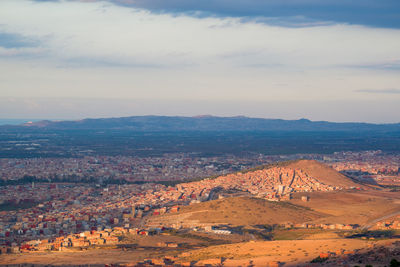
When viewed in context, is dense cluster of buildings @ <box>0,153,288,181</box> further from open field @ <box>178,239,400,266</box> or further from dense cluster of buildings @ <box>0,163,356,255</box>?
open field @ <box>178,239,400,266</box>

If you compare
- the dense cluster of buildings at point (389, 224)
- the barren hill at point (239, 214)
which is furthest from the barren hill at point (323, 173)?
the dense cluster of buildings at point (389, 224)

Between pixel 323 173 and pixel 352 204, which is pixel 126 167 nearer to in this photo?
pixel 323 173

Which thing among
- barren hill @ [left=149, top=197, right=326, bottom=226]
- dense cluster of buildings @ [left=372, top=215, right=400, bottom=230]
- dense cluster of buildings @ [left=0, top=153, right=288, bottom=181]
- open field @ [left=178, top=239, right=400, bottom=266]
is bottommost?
dense cluster of buildings @ [left=0, top=153, right=288, bottom=181]

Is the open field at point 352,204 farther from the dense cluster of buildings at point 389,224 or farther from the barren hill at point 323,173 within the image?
the barren hill at point 323,173

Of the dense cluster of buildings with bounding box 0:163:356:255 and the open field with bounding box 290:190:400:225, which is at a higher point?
the open field with bounding box 290:190:400:225

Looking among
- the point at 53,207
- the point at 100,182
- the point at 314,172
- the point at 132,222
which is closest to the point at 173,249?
the point at 132,222

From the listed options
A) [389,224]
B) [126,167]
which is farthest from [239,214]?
[126,167]

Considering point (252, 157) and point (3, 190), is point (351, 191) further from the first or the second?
point (252, 157)

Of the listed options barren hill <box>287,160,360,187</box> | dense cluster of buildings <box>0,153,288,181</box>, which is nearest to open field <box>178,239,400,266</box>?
barren hill <box>287,160,360,187</box>

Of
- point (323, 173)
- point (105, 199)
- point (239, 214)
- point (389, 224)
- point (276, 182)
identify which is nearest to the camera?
point (389, 224)
